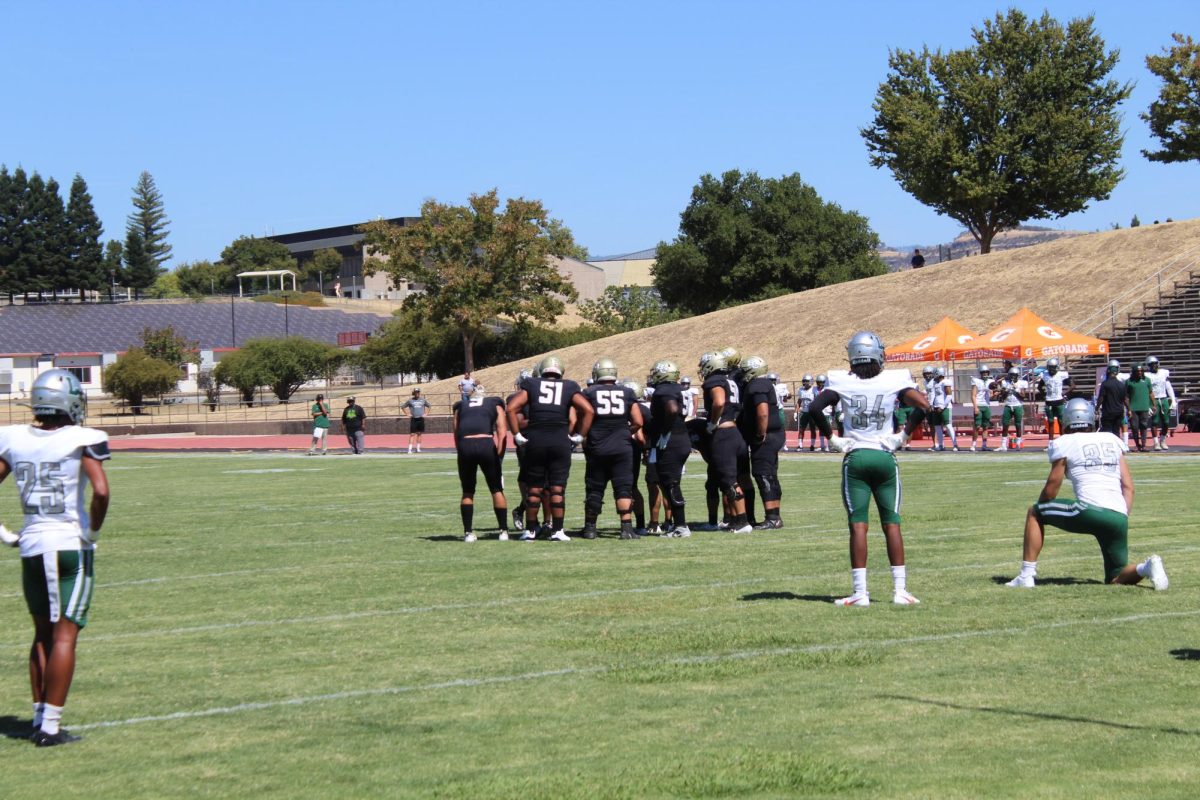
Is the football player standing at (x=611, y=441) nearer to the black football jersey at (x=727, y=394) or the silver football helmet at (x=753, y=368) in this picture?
the black football jersey at (x=727, y=394)

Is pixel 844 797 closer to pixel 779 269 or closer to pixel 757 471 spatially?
pixel 757 471

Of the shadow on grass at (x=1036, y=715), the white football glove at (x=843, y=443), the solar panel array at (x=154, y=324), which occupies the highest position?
the solar panel array at (x=154, y=324)

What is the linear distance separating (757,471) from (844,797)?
1060cm

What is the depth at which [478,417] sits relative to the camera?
604 inches

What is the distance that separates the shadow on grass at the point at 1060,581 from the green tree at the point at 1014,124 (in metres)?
62.1

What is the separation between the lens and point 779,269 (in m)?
88.4

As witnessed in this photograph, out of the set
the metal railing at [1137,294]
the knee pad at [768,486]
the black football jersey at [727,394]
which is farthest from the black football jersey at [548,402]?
the metal railing at [1137,294]

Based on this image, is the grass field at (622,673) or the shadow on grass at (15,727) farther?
the shadow on grass at (15,727)

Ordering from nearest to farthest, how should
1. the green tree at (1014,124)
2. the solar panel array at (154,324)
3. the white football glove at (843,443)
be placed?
the white football glove at (843,443), the green tree at (1014,124), the solar panel array at (154,324)

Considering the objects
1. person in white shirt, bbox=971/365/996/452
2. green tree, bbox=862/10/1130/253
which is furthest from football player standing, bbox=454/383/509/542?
green tree, bbox=862/10/1130/253

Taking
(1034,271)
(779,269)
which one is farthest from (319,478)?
(779,269)

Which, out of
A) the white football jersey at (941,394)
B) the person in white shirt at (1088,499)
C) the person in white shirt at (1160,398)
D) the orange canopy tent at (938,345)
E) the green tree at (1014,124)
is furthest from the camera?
the green tree at (1014,124)

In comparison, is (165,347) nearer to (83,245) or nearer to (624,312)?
(624,312)

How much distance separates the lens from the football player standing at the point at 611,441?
15320 mm
